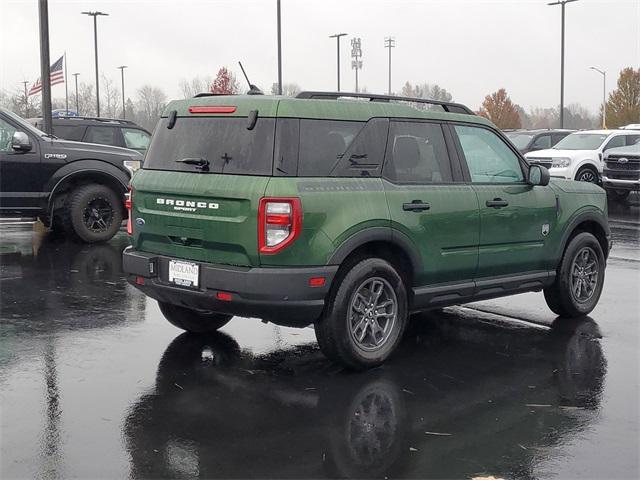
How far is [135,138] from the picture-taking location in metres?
16.2

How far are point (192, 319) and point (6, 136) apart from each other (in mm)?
6279

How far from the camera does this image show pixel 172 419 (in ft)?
15.6

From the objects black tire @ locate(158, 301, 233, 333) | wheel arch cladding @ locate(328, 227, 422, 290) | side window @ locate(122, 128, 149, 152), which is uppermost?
side window @ locate(122, 128, 149, 152)

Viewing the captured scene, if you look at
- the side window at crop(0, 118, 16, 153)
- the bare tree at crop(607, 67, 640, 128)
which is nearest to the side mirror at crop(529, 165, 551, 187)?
the side window at crop(0, 118, 16, 153)

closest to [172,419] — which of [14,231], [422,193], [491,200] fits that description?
[422,193]

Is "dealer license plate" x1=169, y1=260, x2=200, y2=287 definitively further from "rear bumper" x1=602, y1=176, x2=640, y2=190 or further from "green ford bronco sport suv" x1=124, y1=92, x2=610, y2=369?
"rear bumper" x1=602, y1=176, x2=640, y2=190

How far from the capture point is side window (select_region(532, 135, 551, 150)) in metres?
24.9

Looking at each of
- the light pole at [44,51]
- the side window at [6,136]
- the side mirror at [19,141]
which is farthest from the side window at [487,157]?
the light pole at [44,51]

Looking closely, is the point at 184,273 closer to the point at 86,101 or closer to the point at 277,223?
the point at 277,223

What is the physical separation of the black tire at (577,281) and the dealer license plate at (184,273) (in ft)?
11.3

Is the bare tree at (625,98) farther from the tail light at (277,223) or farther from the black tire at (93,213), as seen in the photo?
the tail light at (277,223)

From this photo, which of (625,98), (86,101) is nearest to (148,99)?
(86,101)

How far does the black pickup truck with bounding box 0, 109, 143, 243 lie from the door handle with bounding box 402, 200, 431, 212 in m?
7.08

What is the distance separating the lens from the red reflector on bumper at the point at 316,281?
17.7ft
